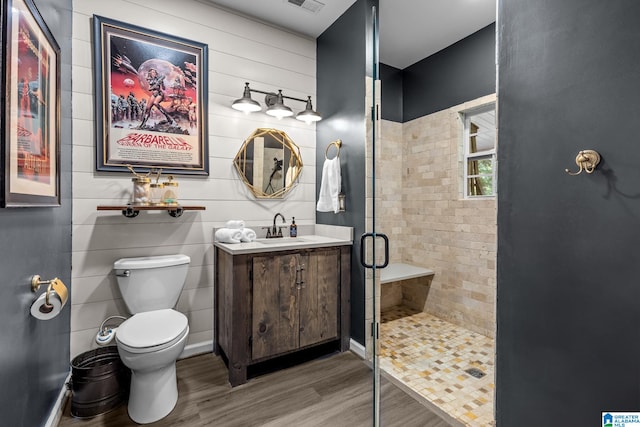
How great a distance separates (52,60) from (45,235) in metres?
0.90

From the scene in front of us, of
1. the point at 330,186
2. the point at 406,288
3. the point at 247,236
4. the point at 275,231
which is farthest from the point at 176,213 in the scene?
the point at 406,288

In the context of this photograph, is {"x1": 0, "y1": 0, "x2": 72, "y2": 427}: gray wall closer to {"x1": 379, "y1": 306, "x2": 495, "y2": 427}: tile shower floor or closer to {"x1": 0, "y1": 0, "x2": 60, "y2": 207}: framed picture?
{"x1": 0, "y1": 0, "x2": 60, "y2": 207}: framed picture

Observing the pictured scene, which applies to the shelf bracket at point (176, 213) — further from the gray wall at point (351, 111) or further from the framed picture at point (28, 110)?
the gray wall at point (351, 111)

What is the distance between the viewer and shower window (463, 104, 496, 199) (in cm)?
280

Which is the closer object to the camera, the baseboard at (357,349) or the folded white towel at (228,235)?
the folded white towel at (228,235)

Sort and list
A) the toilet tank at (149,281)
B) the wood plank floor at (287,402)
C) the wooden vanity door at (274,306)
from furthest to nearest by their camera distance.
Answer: the wooden vanity door at (274,306), the toilet tank at (149,281), the wood plank floor at (287,402)

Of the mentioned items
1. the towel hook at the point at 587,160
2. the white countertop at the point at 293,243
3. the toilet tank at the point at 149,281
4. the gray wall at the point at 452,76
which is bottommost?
the toilet tank at the point at 149,281

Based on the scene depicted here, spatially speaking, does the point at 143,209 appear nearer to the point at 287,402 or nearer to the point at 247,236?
the point at 247,236

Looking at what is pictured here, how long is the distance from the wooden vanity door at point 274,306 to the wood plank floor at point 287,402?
219 millimetres

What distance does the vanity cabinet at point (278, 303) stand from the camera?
1.98m

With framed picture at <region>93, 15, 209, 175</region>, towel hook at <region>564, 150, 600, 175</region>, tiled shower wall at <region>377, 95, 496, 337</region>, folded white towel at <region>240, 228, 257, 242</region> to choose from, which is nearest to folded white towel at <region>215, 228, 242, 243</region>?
folded white towel at <region>240, 228, 257, 242</region>

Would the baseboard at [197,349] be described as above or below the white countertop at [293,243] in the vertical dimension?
below

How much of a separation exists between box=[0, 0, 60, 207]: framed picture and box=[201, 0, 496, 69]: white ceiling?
1.49 m

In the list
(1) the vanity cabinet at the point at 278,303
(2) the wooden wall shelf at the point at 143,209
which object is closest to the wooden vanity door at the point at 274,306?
(1) the vanity cabinet at the point at 278,303
